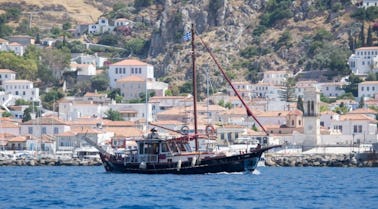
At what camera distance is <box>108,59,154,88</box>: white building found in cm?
17038

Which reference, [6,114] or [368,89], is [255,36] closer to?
[368,89]

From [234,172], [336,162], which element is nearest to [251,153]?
[234,172]

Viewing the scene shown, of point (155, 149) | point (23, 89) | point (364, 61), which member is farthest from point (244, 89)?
point (155, 149)

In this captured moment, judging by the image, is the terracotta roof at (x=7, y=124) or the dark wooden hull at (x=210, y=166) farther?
the terracotta roof at (x=7, y=124)

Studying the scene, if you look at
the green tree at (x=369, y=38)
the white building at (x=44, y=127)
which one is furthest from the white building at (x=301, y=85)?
the white building at (x=44, y=127)

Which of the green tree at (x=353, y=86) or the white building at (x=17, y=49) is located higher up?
the white building at (x=17, y=49)

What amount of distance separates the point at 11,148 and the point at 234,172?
4751 centimetres

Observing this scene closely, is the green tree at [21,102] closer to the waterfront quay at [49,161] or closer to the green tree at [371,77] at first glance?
the green tree at [371,77]

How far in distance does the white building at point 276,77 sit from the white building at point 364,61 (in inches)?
274

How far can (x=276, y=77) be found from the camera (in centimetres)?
16625

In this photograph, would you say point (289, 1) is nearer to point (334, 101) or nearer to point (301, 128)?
point (334, 101)

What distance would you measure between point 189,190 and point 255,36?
107 m

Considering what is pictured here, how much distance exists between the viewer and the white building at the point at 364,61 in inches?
6496

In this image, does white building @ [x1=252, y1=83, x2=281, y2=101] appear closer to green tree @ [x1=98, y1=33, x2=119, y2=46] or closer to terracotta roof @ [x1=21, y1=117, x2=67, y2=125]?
terracotta roof @ [x1=21, y1=117, x2=67, y2=125]
